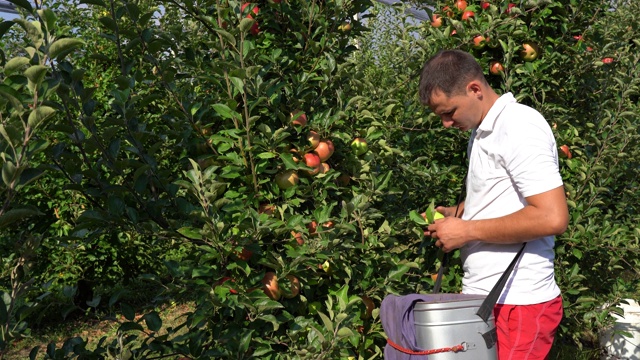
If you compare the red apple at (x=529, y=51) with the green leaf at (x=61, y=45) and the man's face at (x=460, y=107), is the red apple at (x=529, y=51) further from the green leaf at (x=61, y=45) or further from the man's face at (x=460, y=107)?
the green leaf at (x=61, y=45)

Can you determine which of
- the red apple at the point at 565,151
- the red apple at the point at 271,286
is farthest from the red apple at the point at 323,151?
the red apple at the point at 565,151

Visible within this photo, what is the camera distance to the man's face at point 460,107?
189cm

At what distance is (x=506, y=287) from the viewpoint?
185 cm

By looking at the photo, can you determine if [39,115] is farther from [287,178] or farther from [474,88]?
[474,88]

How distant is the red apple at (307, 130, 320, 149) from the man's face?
404 millimetres

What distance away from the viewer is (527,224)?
1.72m

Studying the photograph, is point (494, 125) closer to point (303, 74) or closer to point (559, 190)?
point (559, 190)

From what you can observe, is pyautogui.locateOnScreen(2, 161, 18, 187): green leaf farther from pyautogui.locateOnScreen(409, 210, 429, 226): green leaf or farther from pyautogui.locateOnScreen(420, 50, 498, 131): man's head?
Result: pyautogui.locateOnScreen(409, 210, 429, 226): green leaf

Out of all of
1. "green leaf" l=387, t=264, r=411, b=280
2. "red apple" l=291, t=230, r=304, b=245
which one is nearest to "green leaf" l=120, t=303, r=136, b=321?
"red apple" l=291, t=230, r=304, b=245

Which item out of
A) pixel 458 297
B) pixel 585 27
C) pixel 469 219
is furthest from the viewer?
pixel 585 27

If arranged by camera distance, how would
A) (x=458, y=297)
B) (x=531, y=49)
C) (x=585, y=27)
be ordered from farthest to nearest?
1. (x=585, y=27)
2. (x=531, y=49)
3. (x=458, y=297)

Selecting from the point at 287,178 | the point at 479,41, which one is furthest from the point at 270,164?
the point at 479,41

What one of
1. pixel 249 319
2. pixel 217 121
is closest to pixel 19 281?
pixel 249 319

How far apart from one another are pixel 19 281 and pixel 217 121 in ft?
3.15
